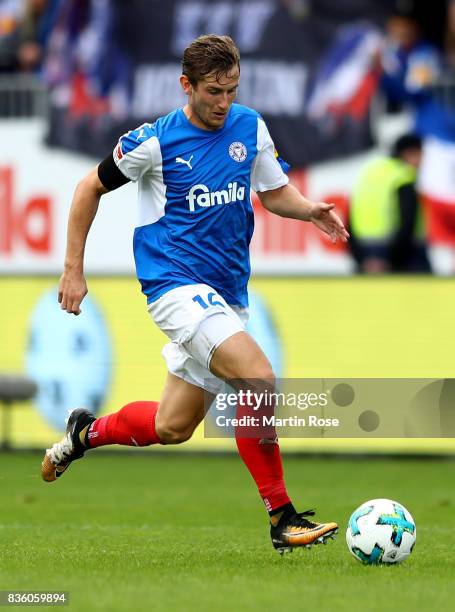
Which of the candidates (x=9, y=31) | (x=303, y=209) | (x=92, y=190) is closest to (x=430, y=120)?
(x=9, y=31)

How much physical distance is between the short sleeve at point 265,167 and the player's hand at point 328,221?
0.26 metres

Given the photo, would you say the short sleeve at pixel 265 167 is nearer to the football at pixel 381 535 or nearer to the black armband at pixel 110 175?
the black armband at pixel 110 175

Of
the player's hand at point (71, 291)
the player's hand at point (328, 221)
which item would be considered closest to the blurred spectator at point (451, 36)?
the player's hand at point (328, 221)

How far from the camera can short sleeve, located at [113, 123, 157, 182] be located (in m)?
7.19

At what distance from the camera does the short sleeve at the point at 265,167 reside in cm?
747

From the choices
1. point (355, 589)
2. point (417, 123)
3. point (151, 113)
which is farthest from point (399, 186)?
point (355, 589)

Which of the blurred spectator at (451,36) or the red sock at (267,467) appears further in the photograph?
the blurred spectator at (451,36)

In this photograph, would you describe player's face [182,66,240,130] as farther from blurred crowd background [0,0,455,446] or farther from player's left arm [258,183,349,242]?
blurred crowd background [0,0,455,446]

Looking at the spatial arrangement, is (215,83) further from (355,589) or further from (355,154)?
(355,154)

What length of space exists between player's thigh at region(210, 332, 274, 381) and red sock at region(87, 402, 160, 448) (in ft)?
2.21

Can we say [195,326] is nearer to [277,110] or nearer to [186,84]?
[186,84]

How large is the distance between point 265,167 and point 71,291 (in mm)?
1165

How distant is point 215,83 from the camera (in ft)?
23.2

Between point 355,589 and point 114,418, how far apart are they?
1.99 meters
